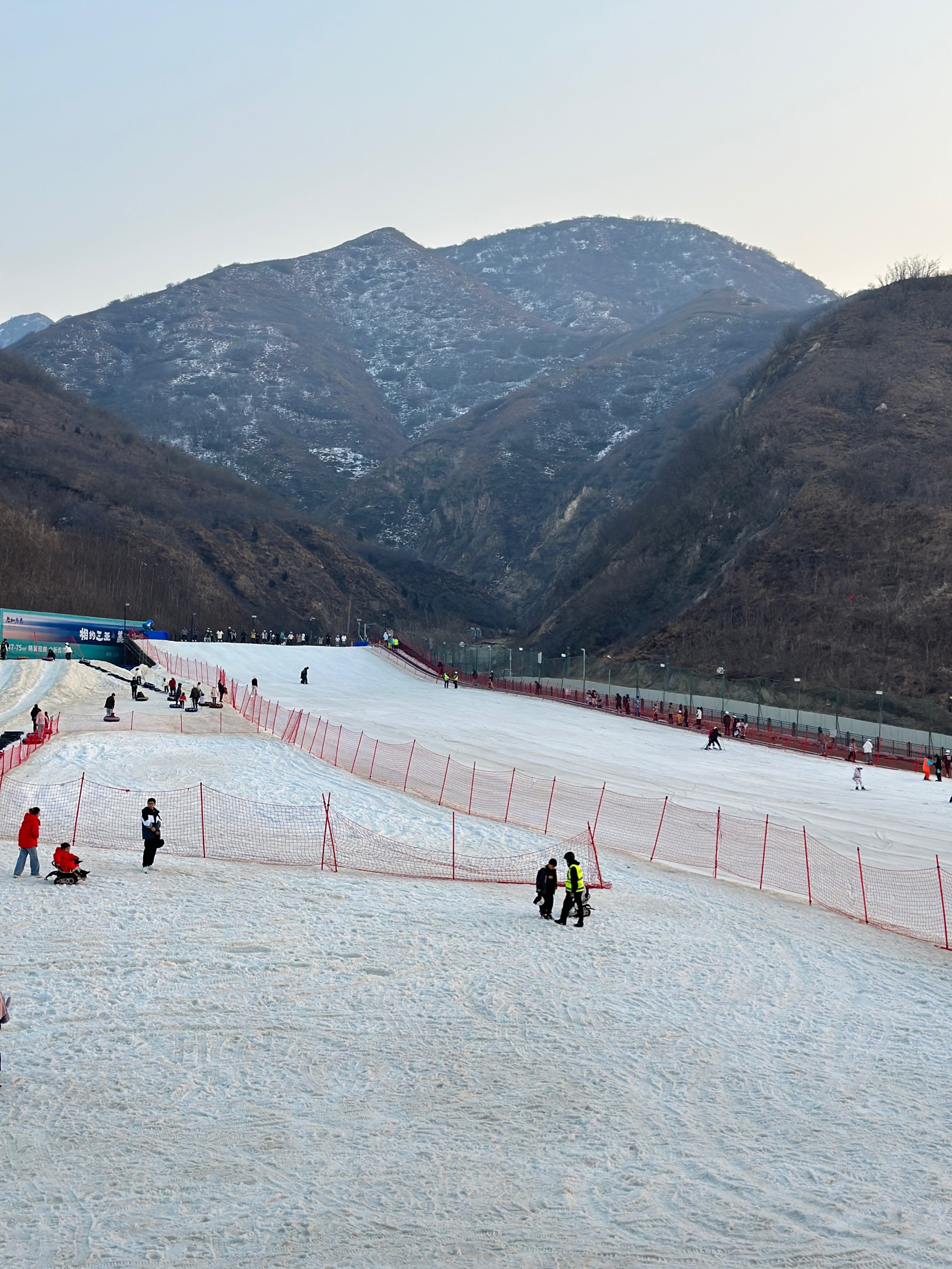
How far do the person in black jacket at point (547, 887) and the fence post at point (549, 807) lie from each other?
7.10 meters

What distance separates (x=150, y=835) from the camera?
18.8 metres

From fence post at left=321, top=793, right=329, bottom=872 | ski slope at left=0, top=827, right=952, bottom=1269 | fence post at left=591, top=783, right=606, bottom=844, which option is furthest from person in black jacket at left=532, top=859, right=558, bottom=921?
fence post at left=591, top=783, right=606, bottom=844

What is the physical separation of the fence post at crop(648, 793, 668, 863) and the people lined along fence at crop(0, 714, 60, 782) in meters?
15.0

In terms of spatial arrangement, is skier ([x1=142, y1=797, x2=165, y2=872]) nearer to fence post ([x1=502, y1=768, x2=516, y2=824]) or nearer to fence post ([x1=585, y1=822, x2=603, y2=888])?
fence post ([x1=585, y1=822, x2=603, y2=888])

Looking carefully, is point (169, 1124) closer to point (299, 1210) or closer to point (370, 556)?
point (299, 1210)

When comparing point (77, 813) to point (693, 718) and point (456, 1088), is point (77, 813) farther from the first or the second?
point (693, 718)

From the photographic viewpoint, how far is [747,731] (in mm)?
46781

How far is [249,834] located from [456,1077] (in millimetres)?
12473

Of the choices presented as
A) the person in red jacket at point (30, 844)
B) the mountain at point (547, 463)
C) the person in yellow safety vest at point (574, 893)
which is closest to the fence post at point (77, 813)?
the person in red jacket at point (30, 844)

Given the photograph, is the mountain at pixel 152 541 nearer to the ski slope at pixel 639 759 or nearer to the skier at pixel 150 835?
the ski slope at pixel 639 759

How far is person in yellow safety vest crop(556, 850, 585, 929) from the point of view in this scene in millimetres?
16922

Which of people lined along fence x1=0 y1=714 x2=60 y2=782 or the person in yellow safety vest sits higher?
the person in yellow safety vest

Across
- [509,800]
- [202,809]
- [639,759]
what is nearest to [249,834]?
[202,809]

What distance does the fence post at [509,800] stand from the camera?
26195 millimetres
